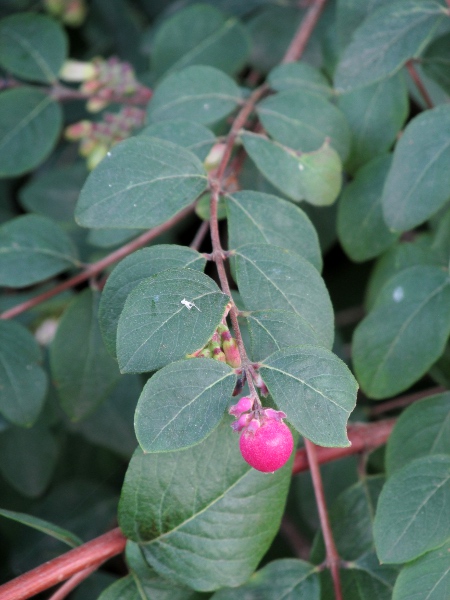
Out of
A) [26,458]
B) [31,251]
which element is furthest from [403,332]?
[26,458]

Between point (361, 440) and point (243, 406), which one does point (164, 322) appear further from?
point (361, 440)

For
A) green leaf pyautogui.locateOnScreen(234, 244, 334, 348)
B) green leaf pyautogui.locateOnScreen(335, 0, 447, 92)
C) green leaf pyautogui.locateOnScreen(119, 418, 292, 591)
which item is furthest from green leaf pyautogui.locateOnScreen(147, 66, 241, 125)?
green leaf pyautogui.locateOnScreen(119, 418, 292, 591)

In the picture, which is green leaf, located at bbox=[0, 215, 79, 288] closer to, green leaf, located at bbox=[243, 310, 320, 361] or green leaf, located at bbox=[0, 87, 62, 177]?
green leaf, located at bbox=[0, 87, 62, 177]

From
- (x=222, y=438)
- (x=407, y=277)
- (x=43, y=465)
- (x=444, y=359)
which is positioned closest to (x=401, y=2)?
(x=407, y=277)

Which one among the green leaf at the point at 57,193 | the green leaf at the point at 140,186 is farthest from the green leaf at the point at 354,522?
the green leaf at the point at 57,193

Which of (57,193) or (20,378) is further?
(57,193)

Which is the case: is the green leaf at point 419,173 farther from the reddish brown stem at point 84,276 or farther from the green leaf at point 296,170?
the reddish brown stem at point 84,276

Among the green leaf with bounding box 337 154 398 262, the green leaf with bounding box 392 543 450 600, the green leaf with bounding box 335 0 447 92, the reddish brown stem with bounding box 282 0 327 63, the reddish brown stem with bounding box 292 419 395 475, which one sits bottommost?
the reddish brown stem with bounding box 292 419 395 475

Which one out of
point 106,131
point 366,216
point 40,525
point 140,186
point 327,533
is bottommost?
point 327,533
